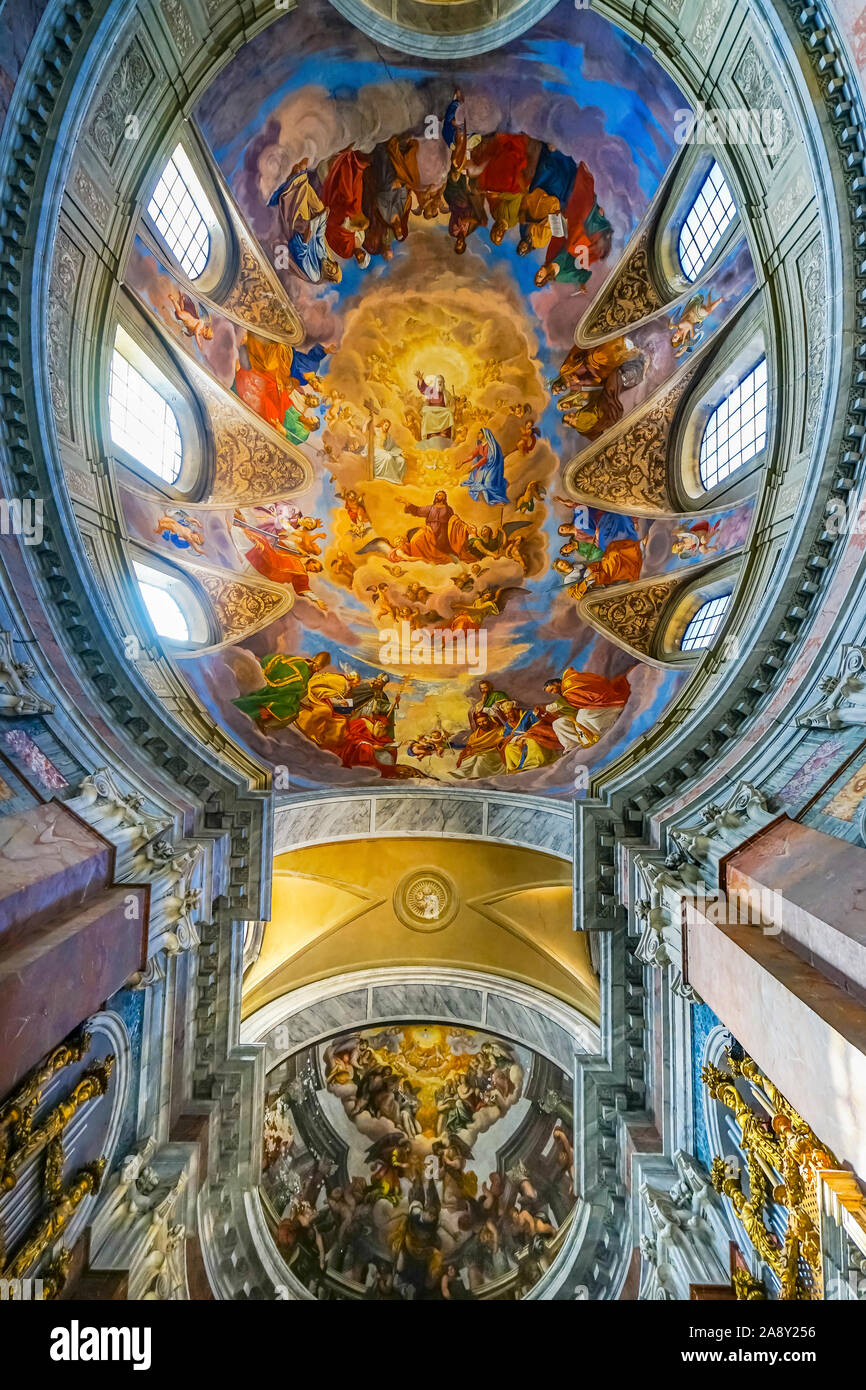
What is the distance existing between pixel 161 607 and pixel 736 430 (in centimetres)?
1118

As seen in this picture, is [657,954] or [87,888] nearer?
[87,888]

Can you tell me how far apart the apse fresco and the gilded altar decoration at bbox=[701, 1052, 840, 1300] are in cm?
897

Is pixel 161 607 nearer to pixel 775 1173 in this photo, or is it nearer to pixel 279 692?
pixel 279 692

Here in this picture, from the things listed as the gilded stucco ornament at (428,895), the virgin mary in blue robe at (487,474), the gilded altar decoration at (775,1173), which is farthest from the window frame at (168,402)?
the gilded altar decoration at (775,1173)

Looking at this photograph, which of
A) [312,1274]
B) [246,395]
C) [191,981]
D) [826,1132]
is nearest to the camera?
[826,1132]

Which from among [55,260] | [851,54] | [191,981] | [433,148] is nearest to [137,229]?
[55,260]

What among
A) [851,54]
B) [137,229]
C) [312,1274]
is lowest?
[312,1274]

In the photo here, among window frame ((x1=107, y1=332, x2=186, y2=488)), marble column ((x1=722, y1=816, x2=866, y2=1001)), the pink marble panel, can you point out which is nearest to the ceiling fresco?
window frame ((x1=107, y1=332, x2=186, y2=488))

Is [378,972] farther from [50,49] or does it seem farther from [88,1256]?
[50,49]

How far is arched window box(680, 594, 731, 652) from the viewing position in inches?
548

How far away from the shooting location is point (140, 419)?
12766 millimetres

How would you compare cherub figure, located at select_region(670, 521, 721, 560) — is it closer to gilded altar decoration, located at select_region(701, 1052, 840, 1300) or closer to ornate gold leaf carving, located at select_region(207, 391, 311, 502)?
ornate gold leaf carving, located at select_region(207, 391, 311, 502)

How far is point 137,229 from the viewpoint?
10430 mm

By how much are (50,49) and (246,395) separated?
21.3ft
